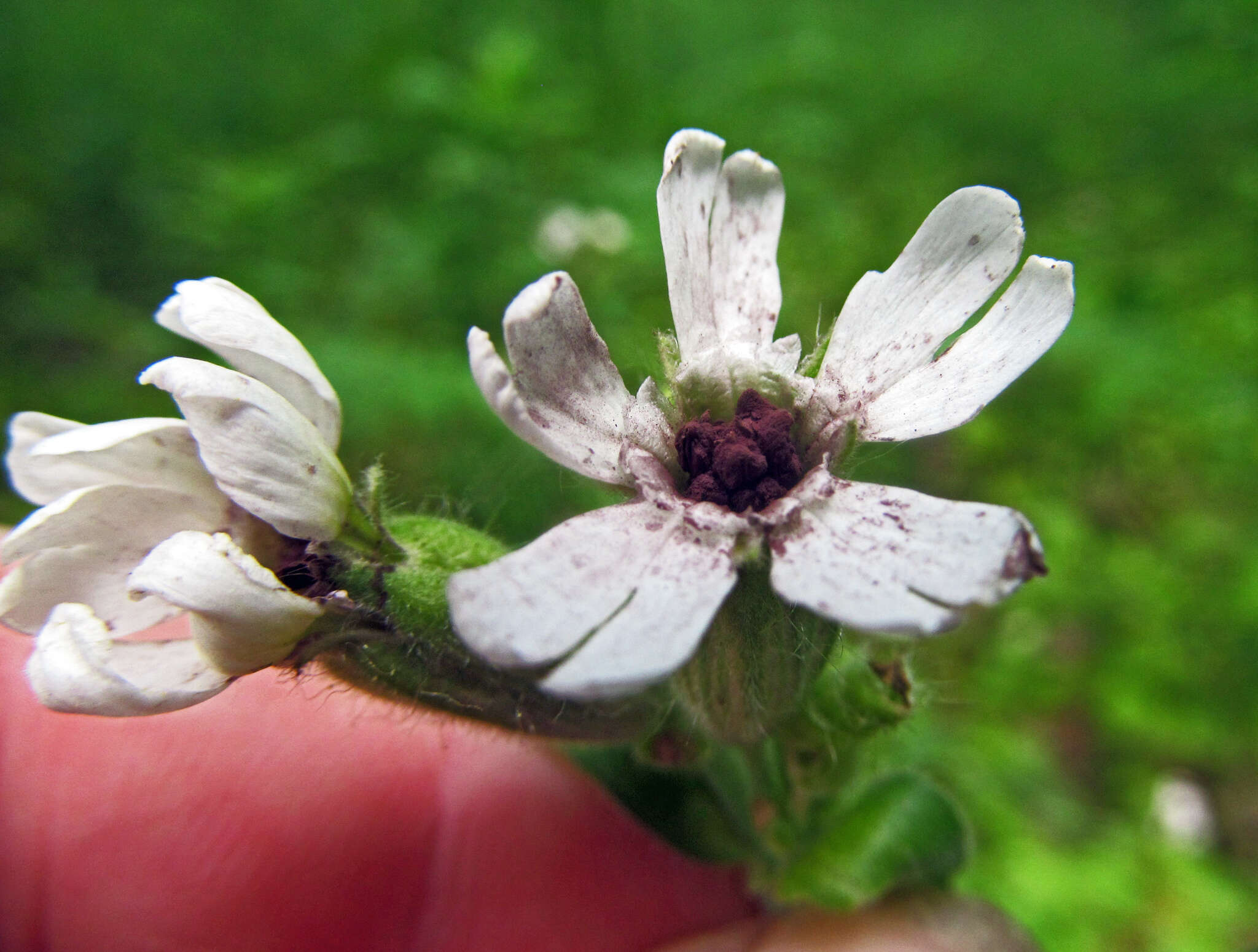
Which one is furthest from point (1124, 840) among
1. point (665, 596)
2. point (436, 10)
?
point (436, 10)

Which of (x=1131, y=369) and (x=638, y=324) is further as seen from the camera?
(x=1131, y=369)

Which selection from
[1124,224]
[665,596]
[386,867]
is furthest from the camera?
[1124,224]

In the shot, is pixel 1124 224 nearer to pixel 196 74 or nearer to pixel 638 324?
pixel 638 324

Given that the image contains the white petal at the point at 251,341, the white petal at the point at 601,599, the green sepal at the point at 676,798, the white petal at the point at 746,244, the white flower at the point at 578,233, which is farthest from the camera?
the white flower at the point at 578,233

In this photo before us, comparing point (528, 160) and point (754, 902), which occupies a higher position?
point (528, 160)

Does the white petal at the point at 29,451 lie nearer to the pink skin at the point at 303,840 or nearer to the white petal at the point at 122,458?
the white petal at the point at 122,458

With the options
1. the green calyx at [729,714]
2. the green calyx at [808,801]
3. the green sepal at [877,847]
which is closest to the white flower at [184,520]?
the green calyx at [729,714]

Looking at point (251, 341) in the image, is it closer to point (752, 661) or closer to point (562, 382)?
point (562, 382)
